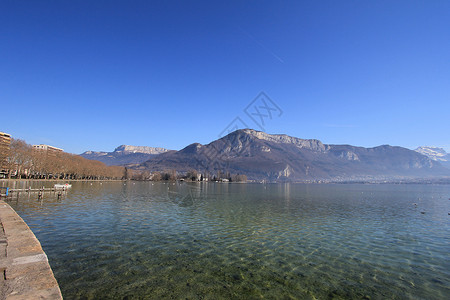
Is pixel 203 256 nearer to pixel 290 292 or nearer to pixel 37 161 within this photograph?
pixel 290 292

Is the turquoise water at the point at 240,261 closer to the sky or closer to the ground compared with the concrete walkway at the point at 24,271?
closer to the ground

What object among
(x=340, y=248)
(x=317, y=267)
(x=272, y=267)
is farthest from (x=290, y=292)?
(x=340, y=248)

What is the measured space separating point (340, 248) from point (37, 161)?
586 feet

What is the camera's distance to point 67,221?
2931 centimetres

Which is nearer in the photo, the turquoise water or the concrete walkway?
the concrete walkway

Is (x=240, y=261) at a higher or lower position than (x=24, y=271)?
lower

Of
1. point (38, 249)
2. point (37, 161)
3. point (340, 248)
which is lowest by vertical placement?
point (340, 248)

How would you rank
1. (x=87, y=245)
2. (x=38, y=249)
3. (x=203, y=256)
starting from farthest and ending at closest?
(x=87, y=245)
(x=203, y=256)
(x=38, y=249)

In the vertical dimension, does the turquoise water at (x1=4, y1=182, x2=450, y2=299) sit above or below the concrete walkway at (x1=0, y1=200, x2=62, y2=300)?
below

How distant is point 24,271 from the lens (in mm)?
10250

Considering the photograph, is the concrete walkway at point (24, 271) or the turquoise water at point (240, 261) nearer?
the concrete walkway at point (24, 271)

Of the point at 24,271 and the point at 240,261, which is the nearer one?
the point at 24,271

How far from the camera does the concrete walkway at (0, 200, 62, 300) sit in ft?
27.5

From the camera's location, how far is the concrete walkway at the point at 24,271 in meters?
8.38
